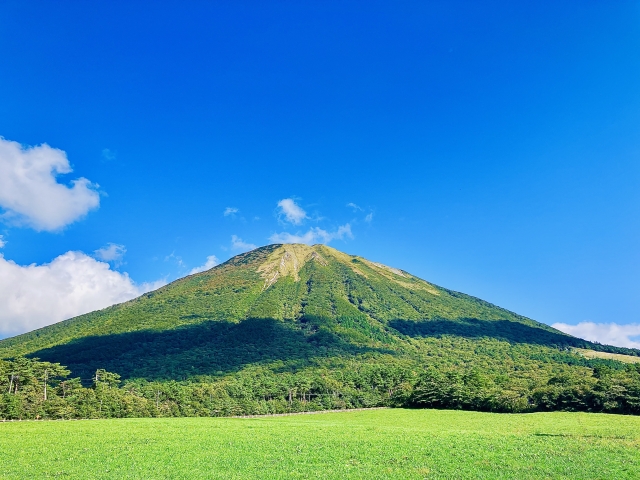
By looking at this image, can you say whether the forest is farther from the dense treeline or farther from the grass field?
the grass field

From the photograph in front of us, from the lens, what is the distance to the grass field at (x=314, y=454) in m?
21.8

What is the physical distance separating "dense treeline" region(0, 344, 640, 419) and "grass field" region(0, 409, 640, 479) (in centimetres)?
3005

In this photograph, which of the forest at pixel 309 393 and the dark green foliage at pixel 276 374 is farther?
the dark green foliage at pixel 276 374

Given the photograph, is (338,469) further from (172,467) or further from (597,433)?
(597,433)

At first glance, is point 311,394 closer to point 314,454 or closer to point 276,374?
point 276,374

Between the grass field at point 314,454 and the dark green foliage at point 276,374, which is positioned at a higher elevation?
the grass field at point 314,454

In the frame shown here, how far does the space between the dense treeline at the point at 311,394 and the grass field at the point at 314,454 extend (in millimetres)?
30049

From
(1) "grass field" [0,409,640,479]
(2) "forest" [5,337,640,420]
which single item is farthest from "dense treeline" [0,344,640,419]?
(1) "grass field" [0,409,640,479]

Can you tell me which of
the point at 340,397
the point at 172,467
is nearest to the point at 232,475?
the point at 172,467

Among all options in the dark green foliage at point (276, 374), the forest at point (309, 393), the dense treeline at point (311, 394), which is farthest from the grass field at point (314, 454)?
the dark green foliage at point (276, 374)

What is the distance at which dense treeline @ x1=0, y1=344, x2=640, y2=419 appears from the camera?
62.2 meters

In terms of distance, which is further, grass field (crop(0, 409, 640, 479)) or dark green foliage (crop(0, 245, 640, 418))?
dark green foliage (crop(0, 245, 640, 418))

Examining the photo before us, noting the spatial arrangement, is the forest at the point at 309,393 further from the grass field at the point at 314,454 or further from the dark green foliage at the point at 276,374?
the grass field at the point at 314,454

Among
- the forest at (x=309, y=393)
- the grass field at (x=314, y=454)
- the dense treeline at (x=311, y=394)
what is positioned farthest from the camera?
the forest at (x=309, y=393)
